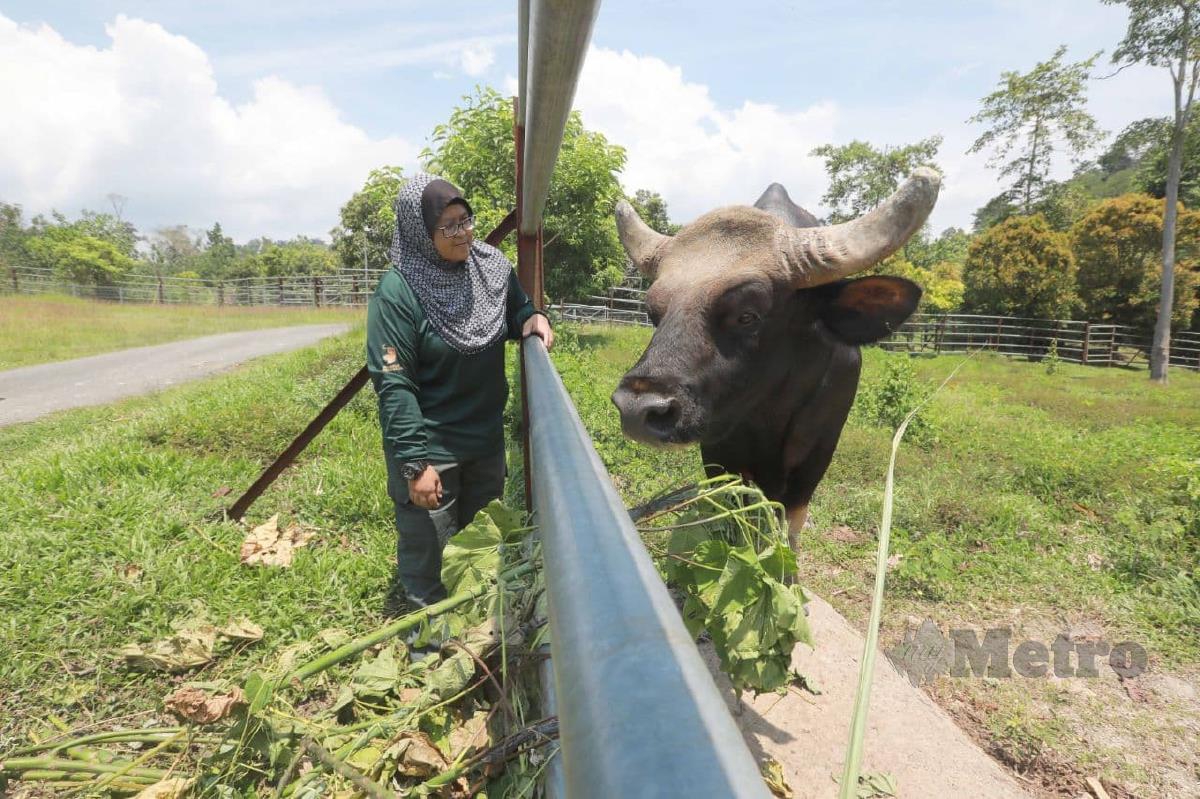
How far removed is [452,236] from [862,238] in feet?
5.06

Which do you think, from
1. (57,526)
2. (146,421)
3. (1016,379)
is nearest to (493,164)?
(146,421)

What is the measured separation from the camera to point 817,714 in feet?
8.27

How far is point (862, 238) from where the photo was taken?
7.48ft

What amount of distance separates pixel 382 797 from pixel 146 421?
563cm

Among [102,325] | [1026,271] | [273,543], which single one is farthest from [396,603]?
[1026,271]

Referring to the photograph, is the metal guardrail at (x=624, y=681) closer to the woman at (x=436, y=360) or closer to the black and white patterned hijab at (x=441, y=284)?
the woman at (x=436, y=360)

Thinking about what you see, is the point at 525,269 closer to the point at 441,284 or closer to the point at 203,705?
the point at 441,284

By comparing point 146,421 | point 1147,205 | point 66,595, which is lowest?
point 66,595

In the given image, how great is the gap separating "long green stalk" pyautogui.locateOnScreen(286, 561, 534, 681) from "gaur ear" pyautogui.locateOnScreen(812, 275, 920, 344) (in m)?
1.75

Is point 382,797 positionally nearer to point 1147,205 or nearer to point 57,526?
point 57,526

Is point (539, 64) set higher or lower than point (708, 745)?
higher

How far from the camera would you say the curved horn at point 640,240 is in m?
2.89

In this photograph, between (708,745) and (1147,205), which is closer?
(708,745)

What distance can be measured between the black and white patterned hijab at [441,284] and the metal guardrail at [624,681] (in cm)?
193
